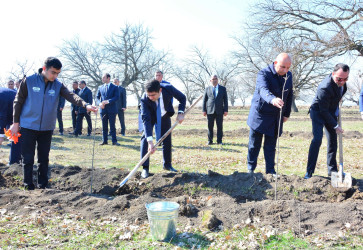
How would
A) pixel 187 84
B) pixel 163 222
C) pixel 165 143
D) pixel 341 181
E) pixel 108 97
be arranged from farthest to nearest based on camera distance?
pixel 187 84
pixel 108 97
pixel 165 143
pixel 341 181
pixel 163 222

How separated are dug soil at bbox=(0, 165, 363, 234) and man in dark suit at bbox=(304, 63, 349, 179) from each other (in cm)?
80

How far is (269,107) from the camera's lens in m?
5.24

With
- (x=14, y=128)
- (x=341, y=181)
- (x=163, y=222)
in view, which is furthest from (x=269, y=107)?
(x=14, y=128)

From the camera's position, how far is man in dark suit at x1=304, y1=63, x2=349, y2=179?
209 inches

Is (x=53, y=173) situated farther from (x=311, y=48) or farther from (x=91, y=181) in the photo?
(x=311, y=48)

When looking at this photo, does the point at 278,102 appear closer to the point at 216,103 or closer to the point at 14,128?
the point at 14,128

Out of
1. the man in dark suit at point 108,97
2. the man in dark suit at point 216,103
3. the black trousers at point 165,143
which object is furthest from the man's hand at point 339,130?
the man in dark suit at point 108,97

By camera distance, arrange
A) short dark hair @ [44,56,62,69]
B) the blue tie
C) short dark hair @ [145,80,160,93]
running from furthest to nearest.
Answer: the blue tie < short dark hair @ [145,80,160,93] < short dark hair @ [44,56,62,69]

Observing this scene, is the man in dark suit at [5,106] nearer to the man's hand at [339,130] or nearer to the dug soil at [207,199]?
the dug soil at [207,199]

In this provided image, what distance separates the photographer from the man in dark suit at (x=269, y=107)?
16.6ft

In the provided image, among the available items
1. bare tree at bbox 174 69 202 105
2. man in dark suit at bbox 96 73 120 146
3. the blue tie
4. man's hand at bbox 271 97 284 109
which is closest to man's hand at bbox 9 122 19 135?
the blue tie

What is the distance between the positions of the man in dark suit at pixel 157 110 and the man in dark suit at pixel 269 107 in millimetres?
1311

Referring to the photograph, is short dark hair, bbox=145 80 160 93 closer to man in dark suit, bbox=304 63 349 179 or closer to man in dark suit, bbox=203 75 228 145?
man in dark suit, bbox=304 63 349 179

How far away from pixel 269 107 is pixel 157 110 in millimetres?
1949
